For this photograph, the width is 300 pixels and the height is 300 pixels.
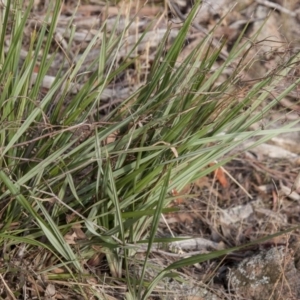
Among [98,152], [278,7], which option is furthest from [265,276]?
[278,7]

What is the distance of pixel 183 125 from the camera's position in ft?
6.16

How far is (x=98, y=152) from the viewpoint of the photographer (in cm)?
177

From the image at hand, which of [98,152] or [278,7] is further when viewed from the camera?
[278,7]

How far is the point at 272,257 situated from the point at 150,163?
670mm

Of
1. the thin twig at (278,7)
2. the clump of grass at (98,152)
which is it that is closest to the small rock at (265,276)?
the clump of grass at (98,152)

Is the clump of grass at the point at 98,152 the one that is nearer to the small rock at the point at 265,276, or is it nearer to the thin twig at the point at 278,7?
the small rock at the point at 265,276

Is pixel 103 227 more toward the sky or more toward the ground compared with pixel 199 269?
more toward the sky

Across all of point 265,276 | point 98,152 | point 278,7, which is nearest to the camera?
point 98,152

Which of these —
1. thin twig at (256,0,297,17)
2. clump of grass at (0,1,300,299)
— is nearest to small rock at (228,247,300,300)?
Result: clump of grass at (0,1,300,299)

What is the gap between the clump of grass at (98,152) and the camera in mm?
1830

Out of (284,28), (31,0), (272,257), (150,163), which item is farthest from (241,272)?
(284,28)

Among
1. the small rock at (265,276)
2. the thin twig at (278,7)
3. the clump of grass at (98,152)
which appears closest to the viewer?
the clump of grass at (98,152)

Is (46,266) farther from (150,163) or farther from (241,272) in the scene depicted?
(241,272)

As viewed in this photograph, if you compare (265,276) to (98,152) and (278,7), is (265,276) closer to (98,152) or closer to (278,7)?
(98,152)
